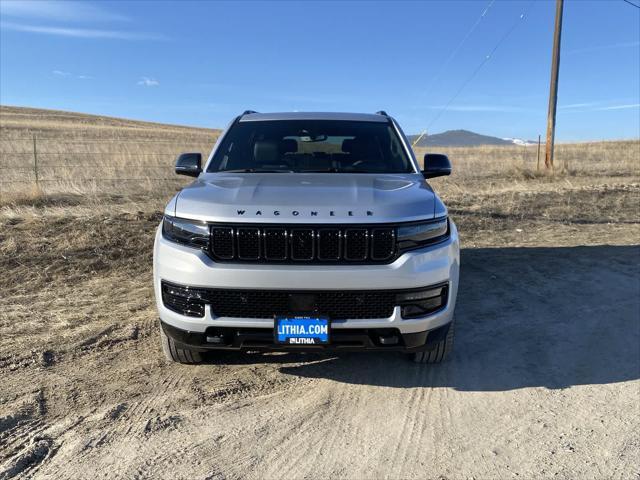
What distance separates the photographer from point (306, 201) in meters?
3.30

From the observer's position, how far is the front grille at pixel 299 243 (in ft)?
10.3

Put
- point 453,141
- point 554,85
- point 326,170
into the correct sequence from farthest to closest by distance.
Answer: point 453,141, point 554,85, point 326,170

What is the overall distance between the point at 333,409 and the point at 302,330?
582 mm

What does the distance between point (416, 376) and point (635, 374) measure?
1.57 m

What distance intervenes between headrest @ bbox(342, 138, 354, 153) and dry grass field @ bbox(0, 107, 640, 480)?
1839 mm

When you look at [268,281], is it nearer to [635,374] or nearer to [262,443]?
[262,443]

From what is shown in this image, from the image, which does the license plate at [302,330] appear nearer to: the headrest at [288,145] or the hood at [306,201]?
the hood at [306,201]

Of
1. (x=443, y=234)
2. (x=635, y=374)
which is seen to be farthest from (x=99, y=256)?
(x=635, y=374)

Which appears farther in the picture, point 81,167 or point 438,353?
point 81,167

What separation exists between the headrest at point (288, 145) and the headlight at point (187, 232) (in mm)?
1608

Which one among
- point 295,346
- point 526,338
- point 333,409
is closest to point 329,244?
point 295,346

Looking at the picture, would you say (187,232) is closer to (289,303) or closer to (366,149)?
(289,303)

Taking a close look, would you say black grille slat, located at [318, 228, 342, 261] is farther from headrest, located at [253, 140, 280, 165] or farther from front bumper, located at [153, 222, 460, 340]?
headrest, located at [253, 140, 280, 165]

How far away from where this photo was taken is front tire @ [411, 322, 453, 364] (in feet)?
12.1
